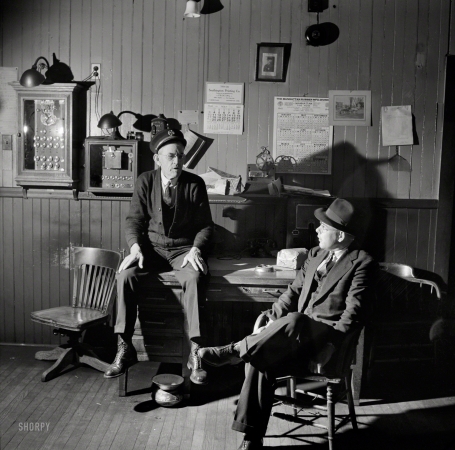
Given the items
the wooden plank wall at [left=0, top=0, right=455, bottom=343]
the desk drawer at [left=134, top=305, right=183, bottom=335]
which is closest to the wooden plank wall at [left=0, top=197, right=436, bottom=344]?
the wooden plank wall at [left=0, top=0, right=455, bottom=343]

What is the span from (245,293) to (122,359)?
3.08 feet

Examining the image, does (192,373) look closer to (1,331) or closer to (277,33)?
(1,331)

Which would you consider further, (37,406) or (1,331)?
(1,331)

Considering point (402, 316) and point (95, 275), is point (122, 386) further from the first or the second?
point (402, 316)

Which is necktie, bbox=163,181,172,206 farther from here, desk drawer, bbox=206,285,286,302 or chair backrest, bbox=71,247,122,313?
desk drawer, bbox=206,285,286,302

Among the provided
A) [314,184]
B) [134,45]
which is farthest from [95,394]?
[134,45]

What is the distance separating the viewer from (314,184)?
4441 mm

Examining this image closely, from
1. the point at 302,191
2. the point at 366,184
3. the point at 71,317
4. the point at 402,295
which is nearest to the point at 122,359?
the point at 71,317

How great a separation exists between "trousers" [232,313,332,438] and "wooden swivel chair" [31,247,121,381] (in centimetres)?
148

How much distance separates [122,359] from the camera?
11.6 ft

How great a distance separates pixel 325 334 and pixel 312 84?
2.30 m

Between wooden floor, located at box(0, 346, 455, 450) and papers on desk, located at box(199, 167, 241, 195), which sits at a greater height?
papers on desk, located at box(199, 167, 241, 195)
